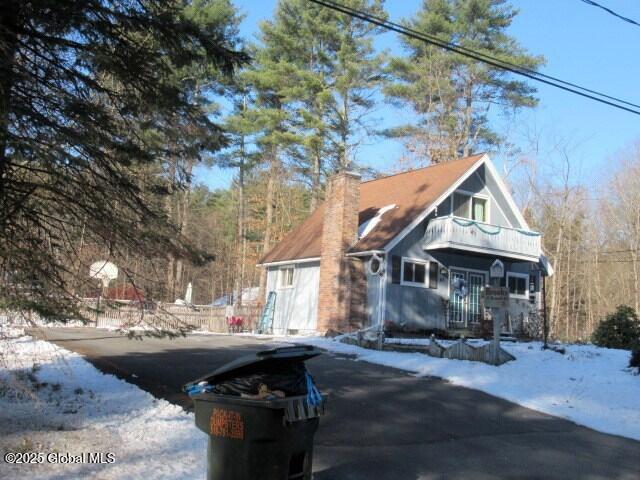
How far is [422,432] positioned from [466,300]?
16.8 meters

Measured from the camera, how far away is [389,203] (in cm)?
2552

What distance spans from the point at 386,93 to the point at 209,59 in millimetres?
31198

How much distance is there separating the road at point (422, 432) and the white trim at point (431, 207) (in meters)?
8.35

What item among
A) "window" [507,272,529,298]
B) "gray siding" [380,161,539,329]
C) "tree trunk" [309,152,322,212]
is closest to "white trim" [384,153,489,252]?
"gray siding" [380,161,539,329]

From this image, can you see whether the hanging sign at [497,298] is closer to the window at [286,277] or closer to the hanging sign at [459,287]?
the hanging sign at [459,287]

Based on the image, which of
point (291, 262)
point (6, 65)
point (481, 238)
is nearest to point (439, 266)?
point (481, 238)

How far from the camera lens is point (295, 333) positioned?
81.9 ft

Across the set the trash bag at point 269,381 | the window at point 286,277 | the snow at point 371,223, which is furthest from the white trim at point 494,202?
the trash bag at point 269,381

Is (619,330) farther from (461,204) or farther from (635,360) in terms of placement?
(461,204)

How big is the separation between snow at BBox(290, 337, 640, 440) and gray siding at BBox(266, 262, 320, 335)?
733cm

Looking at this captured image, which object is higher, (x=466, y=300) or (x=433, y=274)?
(x=433, y=274)

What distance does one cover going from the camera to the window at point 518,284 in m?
25.8

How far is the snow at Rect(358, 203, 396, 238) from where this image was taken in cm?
2361

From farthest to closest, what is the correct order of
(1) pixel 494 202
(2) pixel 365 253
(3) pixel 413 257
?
(1) pixel 494 202 → (3) pixel 413 257 → (2) pixel 365 253
